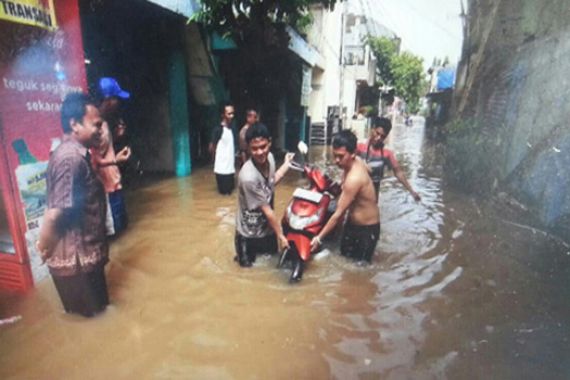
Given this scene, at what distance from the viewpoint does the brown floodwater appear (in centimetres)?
266

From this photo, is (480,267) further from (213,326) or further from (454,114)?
(454,114)

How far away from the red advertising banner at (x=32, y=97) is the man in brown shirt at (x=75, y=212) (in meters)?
0.73

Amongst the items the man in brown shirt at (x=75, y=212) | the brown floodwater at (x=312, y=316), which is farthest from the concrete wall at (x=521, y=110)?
the man in brown shirt at (x=75, y=212)

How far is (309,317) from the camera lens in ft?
10.8

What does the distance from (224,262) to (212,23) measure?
15.3 ft

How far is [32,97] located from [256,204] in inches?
90.6

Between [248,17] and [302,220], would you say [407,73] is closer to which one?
[248,17]

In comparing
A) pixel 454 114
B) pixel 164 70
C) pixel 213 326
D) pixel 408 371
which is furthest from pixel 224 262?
pixel 454 114

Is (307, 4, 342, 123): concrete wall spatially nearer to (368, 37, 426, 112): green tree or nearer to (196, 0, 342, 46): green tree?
(368, 37, 426, 112): green tree

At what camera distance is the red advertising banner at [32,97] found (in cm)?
303

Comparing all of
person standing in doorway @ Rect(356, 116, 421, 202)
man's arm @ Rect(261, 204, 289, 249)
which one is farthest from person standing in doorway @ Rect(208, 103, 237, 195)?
man's arm @ Rect(261, 204, 289, 249)

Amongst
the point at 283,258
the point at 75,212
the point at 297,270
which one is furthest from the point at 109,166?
the point at 297,270

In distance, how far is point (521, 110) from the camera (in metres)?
6.50

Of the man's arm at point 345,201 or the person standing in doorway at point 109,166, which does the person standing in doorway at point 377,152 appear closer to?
the man's arm at point 345,201
